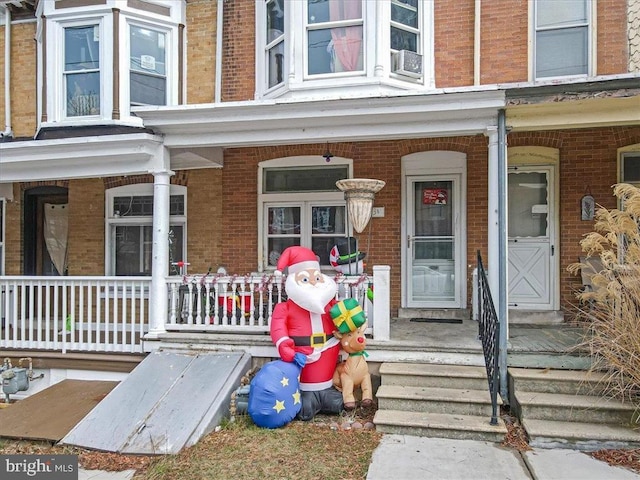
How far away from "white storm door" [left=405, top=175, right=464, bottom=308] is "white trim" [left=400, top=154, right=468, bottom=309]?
4 centimetres

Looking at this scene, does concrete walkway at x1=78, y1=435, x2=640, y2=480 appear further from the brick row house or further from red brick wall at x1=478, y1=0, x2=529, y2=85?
red brick wall at x1=478, y1=0, x2=529, y2=85

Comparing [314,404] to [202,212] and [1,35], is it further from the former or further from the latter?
[1,35]

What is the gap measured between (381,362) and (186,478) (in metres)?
2.52

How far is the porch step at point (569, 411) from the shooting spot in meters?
4.29

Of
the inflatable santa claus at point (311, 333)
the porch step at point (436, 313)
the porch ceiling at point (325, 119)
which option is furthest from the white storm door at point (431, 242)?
the inflatable santa claus at point (311, 333)

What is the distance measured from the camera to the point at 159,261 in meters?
6.37

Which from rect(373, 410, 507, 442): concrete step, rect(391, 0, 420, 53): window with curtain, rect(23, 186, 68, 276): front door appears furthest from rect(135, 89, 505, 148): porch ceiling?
rect(23, 186, 68, 276): front door

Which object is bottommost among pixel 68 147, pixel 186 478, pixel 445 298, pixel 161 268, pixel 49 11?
pixel 186 478

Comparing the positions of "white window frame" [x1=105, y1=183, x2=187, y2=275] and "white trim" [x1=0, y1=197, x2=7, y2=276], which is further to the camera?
"white trim" [x1=0, y1=197, x2=7, y2=276]

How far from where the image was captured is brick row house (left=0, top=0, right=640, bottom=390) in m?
6.35

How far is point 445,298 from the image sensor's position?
754 cm

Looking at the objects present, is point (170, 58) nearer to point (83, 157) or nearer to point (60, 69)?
point (60, 69)

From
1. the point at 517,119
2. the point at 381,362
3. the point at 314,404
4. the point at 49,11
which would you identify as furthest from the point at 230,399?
the point at 49,11

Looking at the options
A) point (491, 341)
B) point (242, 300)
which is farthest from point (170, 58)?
point (491, 341)
